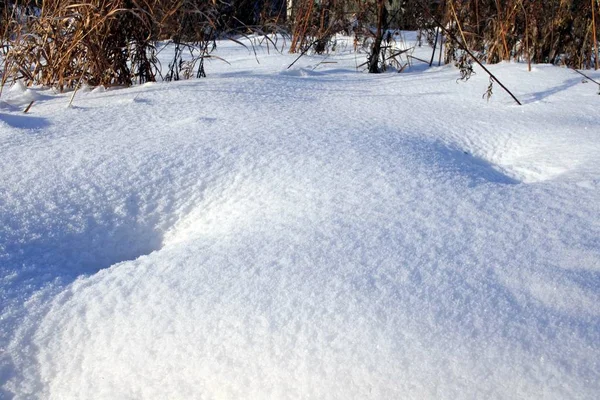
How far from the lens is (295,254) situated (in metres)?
1.02

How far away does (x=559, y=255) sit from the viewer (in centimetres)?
99

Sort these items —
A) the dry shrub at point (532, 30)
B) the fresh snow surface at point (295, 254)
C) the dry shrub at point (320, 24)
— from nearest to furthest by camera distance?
the fresh snow surface at point (295, 254) < the dry shrub at point (532, 30) < the dry shrub at point (320, 24)

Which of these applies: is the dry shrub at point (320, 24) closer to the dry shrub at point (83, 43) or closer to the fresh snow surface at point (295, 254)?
the dry shrub at point (83, 43)

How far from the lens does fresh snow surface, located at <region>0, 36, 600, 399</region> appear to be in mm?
792

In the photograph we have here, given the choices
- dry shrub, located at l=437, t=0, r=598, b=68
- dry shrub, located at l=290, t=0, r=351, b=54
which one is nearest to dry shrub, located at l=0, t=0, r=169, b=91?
dry shrub, located at l=290, t=0, r=351, b=54

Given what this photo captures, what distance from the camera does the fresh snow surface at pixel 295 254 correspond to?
0.79 meters

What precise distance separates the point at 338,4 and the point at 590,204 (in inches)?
91.8

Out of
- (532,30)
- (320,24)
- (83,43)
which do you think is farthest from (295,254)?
(320,24)

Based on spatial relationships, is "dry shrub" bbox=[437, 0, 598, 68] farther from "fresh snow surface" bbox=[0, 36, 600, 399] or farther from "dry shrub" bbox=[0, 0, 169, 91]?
"dry shrub" bbox=[0, 0, 169, 91]

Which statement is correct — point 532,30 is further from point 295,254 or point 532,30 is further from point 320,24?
point 295,254

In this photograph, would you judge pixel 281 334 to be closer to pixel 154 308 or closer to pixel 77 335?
pixel 154 308

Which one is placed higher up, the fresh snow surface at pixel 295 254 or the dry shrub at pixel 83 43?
the dry shrub at pixel 83 43

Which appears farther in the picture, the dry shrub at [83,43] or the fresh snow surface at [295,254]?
the dry shrub at [83,43]

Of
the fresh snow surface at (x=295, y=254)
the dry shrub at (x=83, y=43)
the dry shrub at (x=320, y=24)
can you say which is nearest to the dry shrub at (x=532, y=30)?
the dry shrub at (x=320, y=24)
